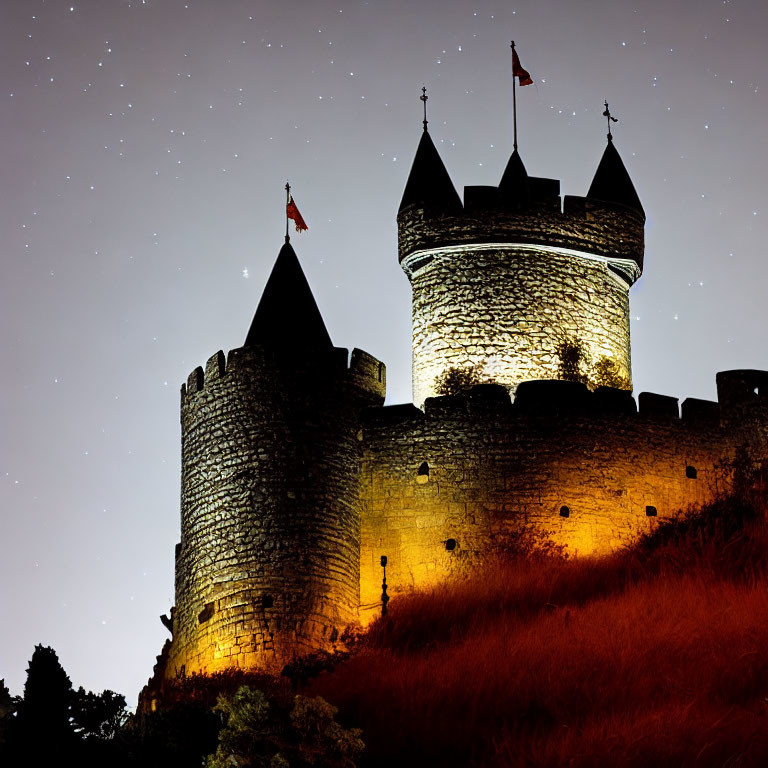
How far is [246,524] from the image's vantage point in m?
29.5

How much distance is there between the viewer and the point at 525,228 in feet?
111

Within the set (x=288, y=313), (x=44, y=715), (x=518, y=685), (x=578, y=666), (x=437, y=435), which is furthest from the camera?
(x=288, y=313)

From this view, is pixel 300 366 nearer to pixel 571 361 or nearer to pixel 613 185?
pixel 571 361

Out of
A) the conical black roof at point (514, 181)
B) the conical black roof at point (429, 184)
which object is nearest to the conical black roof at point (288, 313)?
the conical black roof at point (429, 184)

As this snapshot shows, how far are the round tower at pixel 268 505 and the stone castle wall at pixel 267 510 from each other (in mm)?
20

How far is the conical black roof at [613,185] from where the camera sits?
1400 inches

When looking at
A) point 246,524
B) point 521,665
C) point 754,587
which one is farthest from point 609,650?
point 246,524

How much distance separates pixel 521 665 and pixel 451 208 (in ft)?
32.2

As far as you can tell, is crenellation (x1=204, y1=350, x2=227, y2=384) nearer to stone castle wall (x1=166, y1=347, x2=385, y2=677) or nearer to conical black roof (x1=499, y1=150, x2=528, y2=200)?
stone castle wall (x1=166, y1=347, x2=385, y2=677)

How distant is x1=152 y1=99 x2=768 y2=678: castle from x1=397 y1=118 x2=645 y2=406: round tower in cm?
3

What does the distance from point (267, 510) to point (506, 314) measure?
616 cm

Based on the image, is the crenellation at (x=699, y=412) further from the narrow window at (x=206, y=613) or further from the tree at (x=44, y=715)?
the tree at (x=44, y=715)

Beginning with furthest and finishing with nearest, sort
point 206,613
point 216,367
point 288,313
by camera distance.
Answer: point 288,313, point 216,367, point 206,613

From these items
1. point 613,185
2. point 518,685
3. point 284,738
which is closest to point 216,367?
point 518,685
